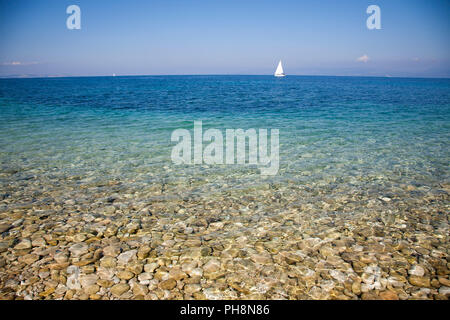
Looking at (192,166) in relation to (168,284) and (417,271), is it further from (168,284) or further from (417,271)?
(417,271)

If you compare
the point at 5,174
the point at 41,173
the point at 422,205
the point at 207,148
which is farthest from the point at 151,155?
the point at 422,205

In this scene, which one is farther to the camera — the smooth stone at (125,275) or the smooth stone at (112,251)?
the smooth stone at (112,251)

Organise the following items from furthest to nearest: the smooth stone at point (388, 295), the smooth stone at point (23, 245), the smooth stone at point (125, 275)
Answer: the smooth stone at point (23, 245) → the smooth stone at point (125, 275) → the smooth stone at point (388, 295)

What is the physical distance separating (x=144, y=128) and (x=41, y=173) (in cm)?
922

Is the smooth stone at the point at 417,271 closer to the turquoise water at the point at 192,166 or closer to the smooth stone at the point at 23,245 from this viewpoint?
the turquoise water at the point at 192,166

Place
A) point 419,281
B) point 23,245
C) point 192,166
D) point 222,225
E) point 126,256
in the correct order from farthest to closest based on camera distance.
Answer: point 192,166
point 222,225
point 23,245
point 126,256
point 419,281

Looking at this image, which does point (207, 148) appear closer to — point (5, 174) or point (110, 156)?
point (110, 156)

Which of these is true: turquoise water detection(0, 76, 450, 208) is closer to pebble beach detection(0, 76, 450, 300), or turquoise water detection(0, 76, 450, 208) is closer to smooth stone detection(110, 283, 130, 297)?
pebble beach detection(0, 76, 450, 300)

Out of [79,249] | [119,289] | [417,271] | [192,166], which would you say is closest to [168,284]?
[119,289]

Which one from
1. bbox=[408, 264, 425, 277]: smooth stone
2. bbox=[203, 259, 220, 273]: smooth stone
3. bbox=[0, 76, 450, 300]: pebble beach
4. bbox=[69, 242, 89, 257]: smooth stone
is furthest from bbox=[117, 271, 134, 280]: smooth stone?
bbox=[408, 264, 425, 277]: smooth stone

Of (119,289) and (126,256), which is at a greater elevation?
(126,256)

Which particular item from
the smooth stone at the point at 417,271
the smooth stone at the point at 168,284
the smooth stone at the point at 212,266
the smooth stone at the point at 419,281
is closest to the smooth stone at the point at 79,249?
the smooth stone at the point at 168,284

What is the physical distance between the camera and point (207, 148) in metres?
13.6

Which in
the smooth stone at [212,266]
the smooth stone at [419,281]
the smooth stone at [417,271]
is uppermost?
the smooth stone at [212,266]
